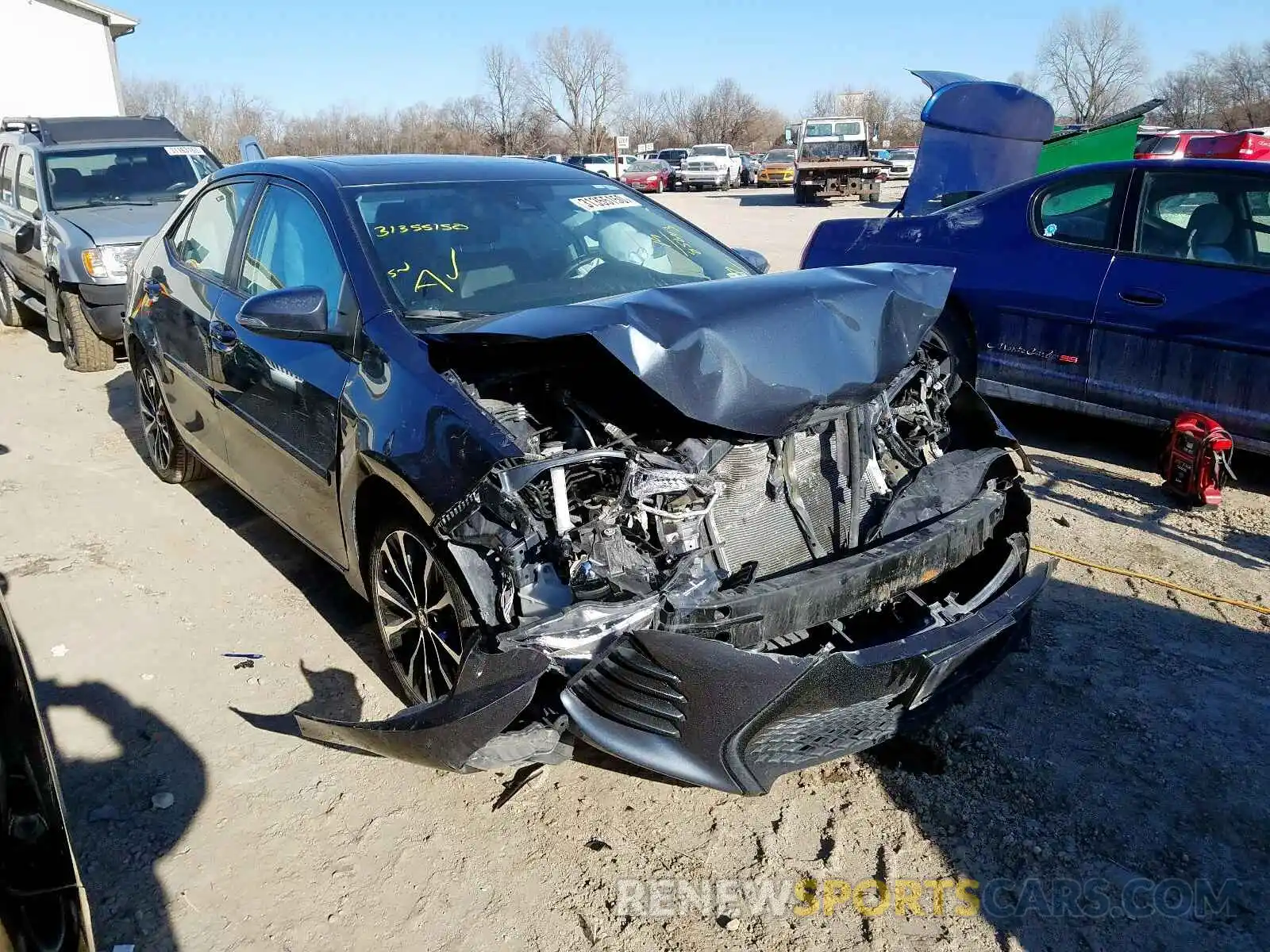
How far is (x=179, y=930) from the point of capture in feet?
8.04

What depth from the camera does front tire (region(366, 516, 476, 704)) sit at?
9.20ft

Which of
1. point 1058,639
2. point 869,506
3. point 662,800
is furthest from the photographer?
point 1058,639

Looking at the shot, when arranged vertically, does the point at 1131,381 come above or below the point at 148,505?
above

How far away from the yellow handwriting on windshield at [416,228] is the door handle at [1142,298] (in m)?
3.66

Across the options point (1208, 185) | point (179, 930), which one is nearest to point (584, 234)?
point (179, 930)

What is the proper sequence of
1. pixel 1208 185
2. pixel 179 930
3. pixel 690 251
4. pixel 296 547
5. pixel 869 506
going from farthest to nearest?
pixel 1208 185, pixel 296 547, pixel 690 251, pixel 869 506, pixel 179 930

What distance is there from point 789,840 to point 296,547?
2.98 metres

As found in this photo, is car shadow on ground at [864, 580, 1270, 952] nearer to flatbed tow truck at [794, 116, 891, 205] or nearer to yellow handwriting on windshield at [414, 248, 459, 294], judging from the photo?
yellow handwriting on windshield at [414, 248, 459, 294]

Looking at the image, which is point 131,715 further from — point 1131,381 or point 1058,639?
point 1131,381

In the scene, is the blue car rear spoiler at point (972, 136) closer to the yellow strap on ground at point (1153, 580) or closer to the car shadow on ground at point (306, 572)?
the yellow strap on ground at point (1153, 580)

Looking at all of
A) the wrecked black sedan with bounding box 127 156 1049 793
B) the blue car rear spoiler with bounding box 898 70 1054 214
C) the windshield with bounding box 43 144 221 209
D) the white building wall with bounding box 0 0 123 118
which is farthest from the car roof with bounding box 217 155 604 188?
the white building wall with bounding box 0 0 123 118

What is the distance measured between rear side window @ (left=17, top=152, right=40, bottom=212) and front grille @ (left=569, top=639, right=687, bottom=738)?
8.80 m

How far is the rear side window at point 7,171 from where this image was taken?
955 cm

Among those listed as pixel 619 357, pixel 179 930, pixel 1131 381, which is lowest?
pixel 179 930
